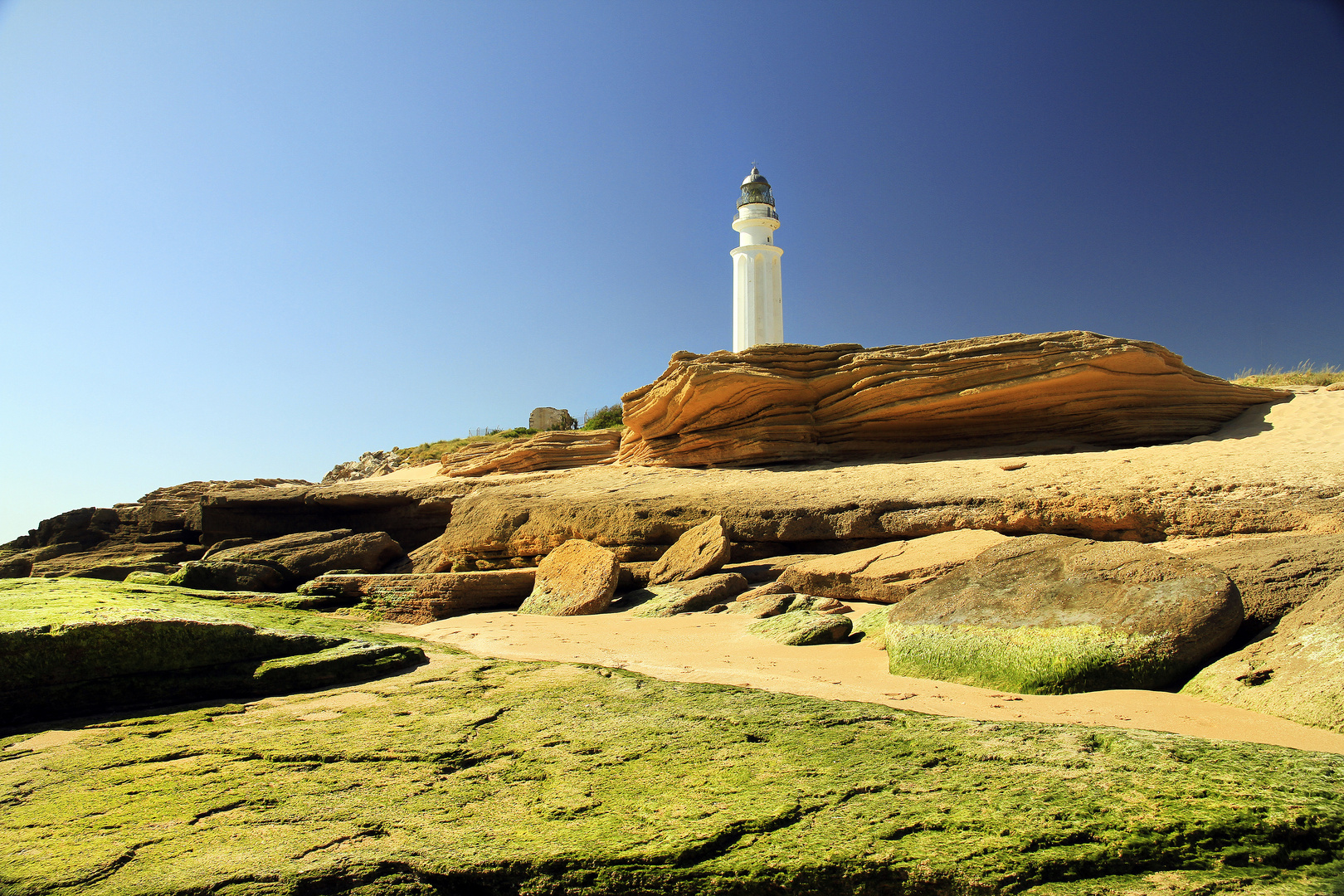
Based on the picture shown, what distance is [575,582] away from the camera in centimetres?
749

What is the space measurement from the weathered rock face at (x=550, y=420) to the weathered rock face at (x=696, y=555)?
22.4 metres

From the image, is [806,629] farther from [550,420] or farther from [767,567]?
[550,420]

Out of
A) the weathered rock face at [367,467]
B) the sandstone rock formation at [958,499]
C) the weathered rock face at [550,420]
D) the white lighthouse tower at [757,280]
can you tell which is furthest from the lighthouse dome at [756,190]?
the sandstone rock formation at [958,499]

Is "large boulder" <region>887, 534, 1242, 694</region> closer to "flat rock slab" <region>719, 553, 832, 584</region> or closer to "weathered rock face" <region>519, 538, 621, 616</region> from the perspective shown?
"flat rock slab" <region>719, 553, 832, 584</region>

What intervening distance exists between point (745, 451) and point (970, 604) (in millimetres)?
7938

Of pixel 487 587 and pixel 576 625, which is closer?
pixel 576 625

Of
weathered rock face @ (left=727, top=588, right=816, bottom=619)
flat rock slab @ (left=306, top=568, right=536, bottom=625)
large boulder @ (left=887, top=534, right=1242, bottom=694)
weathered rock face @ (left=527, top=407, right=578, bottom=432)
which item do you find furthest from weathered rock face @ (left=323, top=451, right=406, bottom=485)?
large boulder @ (left=887, top=534, right=1242, bottom=694)

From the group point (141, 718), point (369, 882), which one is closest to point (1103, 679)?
point (369, 882)

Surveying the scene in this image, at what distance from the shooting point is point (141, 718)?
3.31 metres

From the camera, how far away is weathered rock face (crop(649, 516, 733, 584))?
7.86 m

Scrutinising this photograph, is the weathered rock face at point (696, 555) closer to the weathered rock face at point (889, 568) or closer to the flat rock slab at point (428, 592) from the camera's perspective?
the weathered rock face at point (889, 568)

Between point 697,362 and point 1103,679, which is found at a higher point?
point 697,362

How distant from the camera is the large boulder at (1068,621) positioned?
11.0ft

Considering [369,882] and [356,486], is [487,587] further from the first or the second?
[356,486]
